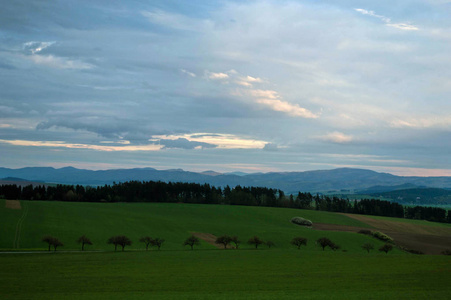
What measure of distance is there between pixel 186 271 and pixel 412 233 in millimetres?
103963

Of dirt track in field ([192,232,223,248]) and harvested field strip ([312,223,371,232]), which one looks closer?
dirt track in field ([192,232,223,248])

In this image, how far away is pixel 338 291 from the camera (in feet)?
126

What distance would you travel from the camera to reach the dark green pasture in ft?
121

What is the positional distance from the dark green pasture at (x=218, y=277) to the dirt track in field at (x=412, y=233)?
41.7m

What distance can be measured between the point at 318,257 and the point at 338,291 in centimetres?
3051

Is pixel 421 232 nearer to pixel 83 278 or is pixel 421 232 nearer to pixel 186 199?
pixel 186 199

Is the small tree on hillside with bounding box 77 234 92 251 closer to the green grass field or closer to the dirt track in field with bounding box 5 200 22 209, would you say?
the green grass field

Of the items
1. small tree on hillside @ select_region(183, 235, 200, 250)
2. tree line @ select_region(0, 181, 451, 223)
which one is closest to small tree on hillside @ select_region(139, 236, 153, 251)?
small tree on hillside @ select_region(183, 235, 200, 250)

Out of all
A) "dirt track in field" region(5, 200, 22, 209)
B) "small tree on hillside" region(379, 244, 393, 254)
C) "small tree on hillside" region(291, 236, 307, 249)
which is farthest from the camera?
"dirt track in field" region(5, 200, 22, 209)

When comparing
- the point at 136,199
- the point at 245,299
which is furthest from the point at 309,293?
the point at 136,199

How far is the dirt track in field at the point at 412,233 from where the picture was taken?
102m

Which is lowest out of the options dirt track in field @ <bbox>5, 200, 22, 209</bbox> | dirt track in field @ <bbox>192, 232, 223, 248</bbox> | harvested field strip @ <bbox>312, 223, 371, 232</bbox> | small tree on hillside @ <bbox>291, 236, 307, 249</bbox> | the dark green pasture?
dirt track in field @ <bbox>192, 232, 223, 248</bbox>

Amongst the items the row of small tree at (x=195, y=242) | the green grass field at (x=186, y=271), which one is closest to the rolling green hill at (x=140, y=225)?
the green grass field at (x=186, y=271)

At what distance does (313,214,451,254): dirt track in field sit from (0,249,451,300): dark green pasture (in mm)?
41716
